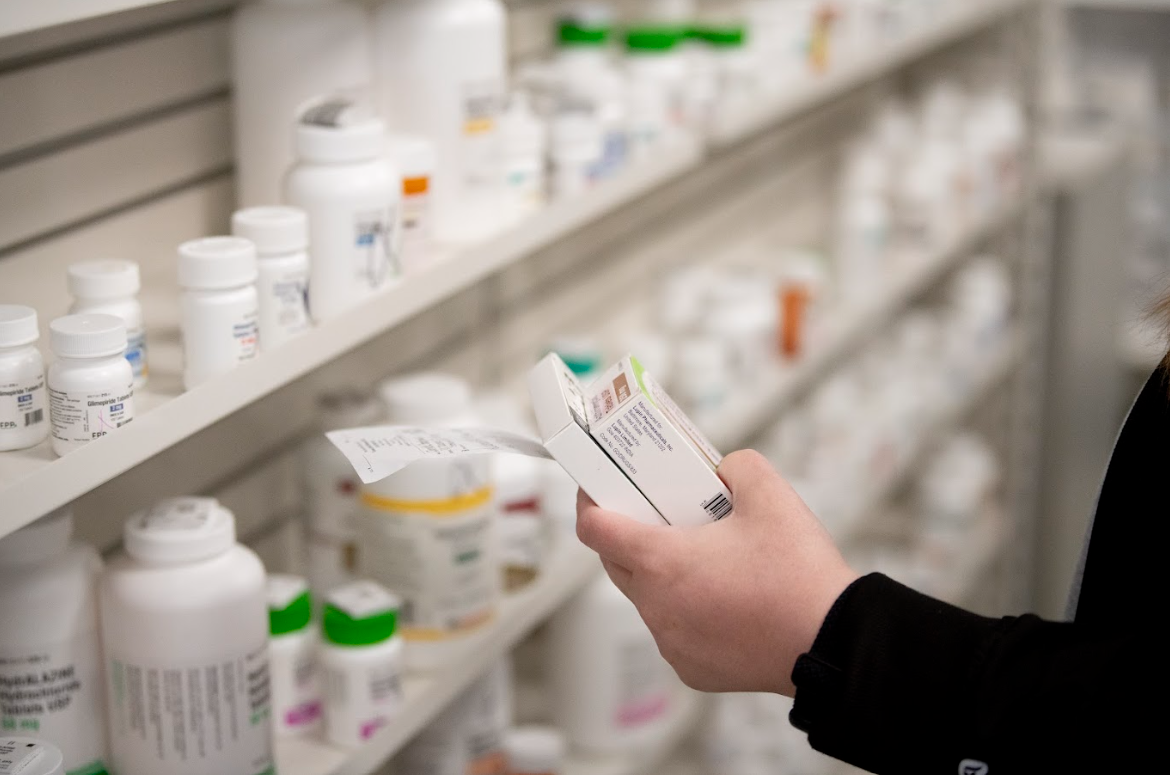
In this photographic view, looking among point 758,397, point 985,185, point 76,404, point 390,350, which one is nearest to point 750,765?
point 758,397

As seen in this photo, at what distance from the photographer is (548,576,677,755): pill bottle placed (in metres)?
1.92

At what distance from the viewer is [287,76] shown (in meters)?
1.33

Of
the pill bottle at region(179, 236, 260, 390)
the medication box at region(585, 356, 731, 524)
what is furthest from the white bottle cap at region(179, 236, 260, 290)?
the medication box at region(585, 356, 731, 524)

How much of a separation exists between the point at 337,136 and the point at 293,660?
54 centimetres

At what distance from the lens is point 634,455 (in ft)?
3.78

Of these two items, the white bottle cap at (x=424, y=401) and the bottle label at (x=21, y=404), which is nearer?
the bottle label at (x=21, y=404)

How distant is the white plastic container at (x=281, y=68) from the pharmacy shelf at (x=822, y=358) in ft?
2.98

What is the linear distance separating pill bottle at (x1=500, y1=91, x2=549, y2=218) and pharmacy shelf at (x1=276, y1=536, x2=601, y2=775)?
0.48 m

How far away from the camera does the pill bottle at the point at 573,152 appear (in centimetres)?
158

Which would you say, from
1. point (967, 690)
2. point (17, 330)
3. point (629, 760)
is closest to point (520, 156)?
point (17, 330)

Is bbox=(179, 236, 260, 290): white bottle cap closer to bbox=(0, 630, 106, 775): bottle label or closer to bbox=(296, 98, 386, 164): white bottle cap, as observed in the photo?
bbox=(296, 98, 386, 164): white bottle cap

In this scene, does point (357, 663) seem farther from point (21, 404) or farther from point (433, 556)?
point (21, 404)

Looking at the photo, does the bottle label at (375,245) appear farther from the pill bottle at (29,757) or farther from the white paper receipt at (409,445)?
the pill bottle at (29,757)

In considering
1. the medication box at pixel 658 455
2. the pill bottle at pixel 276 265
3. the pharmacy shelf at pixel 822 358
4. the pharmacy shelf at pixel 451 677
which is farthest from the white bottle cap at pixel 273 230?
the pharmacy shelf at pixel 822 358
